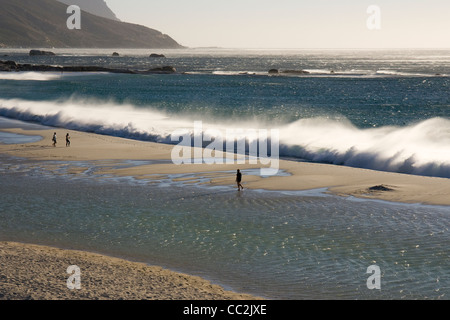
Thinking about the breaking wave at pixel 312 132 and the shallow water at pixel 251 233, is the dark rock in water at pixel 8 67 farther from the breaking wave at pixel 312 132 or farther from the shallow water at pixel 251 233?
the shallow water at pixel 251 233

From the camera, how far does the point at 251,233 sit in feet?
56.0

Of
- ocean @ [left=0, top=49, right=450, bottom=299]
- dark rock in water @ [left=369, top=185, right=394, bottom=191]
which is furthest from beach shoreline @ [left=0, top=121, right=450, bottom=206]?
ocean @ [left=0, top=49, right=450, bottom=299]

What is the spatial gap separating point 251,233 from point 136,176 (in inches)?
388

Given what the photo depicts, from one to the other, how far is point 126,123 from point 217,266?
3488 cm

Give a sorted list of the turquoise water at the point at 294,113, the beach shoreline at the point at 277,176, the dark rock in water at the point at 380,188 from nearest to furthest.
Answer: the beach shoreline at the point at 277,176
the dark rock in water at the point at 380,188
the turquoise water at the point at 294,113

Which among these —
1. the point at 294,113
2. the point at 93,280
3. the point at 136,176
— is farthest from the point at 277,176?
the point at 294,113

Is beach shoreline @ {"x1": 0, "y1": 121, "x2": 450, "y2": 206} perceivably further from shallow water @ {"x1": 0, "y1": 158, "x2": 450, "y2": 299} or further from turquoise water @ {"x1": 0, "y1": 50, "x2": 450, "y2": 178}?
turquoise water @ {"x1": 0, "y1": 50, "x2": 450, "y2": 178}

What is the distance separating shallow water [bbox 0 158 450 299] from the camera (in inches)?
533

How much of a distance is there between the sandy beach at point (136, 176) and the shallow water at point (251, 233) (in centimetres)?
96

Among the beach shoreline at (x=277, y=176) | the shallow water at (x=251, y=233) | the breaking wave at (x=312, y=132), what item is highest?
the breaking wave at (x=312, y=132)

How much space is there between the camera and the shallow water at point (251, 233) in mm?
13539

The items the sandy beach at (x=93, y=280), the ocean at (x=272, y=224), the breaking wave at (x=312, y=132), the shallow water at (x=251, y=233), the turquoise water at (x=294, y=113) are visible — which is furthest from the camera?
the turquoise water at (x=294, y=113)

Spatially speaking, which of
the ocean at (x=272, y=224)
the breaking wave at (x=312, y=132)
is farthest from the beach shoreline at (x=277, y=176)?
the breaking wave at (x=312, y=132)

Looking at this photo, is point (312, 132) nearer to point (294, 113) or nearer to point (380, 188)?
point (294, 113)
